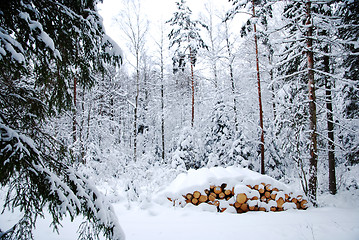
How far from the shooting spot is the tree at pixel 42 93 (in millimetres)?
1976

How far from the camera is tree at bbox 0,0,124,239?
1.98 meters

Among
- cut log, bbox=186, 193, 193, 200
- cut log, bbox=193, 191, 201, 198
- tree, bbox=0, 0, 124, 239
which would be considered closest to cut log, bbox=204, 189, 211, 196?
cut log, bbox=193, 191, 201, 198

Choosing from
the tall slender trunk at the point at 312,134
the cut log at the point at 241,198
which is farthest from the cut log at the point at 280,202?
the tall slender trunk at the point at 312,134

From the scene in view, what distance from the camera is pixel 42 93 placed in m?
2.99

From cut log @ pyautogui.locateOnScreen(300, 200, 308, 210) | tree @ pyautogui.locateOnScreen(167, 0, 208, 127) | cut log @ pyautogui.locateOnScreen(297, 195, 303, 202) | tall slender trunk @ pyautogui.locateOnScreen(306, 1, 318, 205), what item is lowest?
cut log @ pyautogui.locateOnScreen(300, 200, 308, 210)

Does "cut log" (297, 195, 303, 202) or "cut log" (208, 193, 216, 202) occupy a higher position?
"cut log" (208, 193, 216, 202)

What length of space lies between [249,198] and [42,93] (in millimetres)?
5938

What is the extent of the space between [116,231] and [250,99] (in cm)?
1106

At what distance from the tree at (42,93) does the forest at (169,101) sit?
0.05 feet

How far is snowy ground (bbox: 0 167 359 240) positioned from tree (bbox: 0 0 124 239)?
2195 millimetres

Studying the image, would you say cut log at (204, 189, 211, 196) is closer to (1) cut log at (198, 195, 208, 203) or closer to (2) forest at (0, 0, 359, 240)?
(1) cut log at (198, 195, 208, 203)

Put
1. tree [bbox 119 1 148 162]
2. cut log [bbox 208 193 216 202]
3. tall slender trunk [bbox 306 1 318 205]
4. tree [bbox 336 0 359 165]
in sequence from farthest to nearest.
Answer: tree [bbox 119 1 148 162], tall slender trunk [bbox 306 1 318 205], cut log [bbox 208 193 216 202], tree [bbox 336 0 359 165]

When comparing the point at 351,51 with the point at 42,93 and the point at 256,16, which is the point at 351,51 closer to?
the point at 256,16

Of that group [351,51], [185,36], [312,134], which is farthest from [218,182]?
[185,36]
